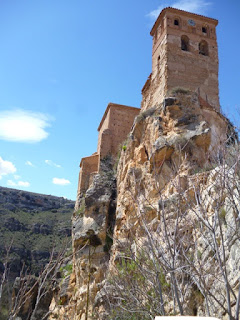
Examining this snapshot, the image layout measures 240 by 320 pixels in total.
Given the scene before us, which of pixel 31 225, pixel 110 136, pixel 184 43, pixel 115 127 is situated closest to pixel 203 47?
pixel 184 43

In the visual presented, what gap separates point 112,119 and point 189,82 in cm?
835

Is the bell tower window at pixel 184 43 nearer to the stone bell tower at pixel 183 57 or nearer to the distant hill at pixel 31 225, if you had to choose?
the stone bell tower at pixel 183 57

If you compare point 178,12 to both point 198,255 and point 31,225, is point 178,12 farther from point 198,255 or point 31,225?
point 31,225

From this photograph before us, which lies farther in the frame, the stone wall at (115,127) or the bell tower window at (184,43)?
the stone wall at (115,127)

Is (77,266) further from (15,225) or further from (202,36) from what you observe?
(15,225)

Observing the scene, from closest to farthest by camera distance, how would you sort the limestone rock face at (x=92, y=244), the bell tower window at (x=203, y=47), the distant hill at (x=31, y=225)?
the limestone rock face at (x=92, y=244)
the bell tower window at (x=203, y=47)
the distant hill at (x=31, y=225)

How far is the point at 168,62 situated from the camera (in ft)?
69.9

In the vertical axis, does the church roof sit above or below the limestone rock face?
above

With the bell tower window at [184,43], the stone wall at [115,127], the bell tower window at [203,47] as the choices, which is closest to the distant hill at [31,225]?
the stone wall at [115,127]

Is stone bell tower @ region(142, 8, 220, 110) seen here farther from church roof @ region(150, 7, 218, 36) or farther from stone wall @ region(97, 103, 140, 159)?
stone wall @ region(97, 103, 140, 159)

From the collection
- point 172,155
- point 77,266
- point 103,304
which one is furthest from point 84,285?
point 172,155

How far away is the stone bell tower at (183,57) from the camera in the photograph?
69.2ft

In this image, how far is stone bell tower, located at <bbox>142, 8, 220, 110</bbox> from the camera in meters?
21.1

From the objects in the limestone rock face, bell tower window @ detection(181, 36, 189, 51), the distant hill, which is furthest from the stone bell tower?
the distant hill
